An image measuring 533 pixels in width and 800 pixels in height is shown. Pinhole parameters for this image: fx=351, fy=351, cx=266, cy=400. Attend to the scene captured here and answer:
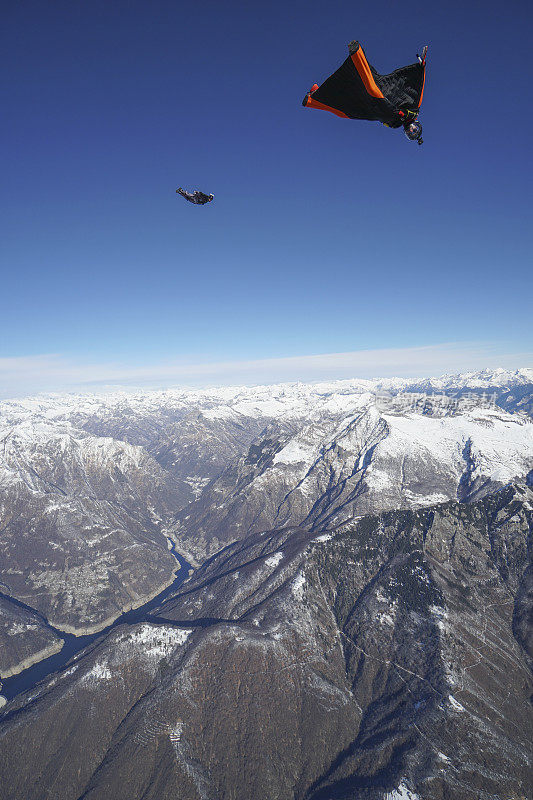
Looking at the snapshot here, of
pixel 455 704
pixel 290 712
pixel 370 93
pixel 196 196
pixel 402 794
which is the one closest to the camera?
pixel 370 93

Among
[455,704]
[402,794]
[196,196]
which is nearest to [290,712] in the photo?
[402,794]

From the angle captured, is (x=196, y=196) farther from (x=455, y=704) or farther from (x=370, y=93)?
(x=455, y=704)

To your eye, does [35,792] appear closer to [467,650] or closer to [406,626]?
[406,626]

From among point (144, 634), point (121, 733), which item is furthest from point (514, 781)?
point (144, 634)

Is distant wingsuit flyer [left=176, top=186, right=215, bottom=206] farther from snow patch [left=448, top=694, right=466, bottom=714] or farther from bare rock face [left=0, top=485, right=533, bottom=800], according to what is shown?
snow patch [left=448, top=694, right=466, bottom=714]

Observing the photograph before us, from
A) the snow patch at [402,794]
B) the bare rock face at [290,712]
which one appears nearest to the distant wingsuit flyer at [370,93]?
the snow patch at [402,794]

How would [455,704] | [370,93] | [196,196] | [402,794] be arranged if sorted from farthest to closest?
[455,704] → [402,794] → [196,196] → [370,93]

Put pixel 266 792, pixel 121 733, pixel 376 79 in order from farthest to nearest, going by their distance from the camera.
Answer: pixel 121 733, pixel 266 792, pixel 376 79

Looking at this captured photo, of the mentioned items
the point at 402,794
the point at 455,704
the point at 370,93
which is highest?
the point at 370,93
